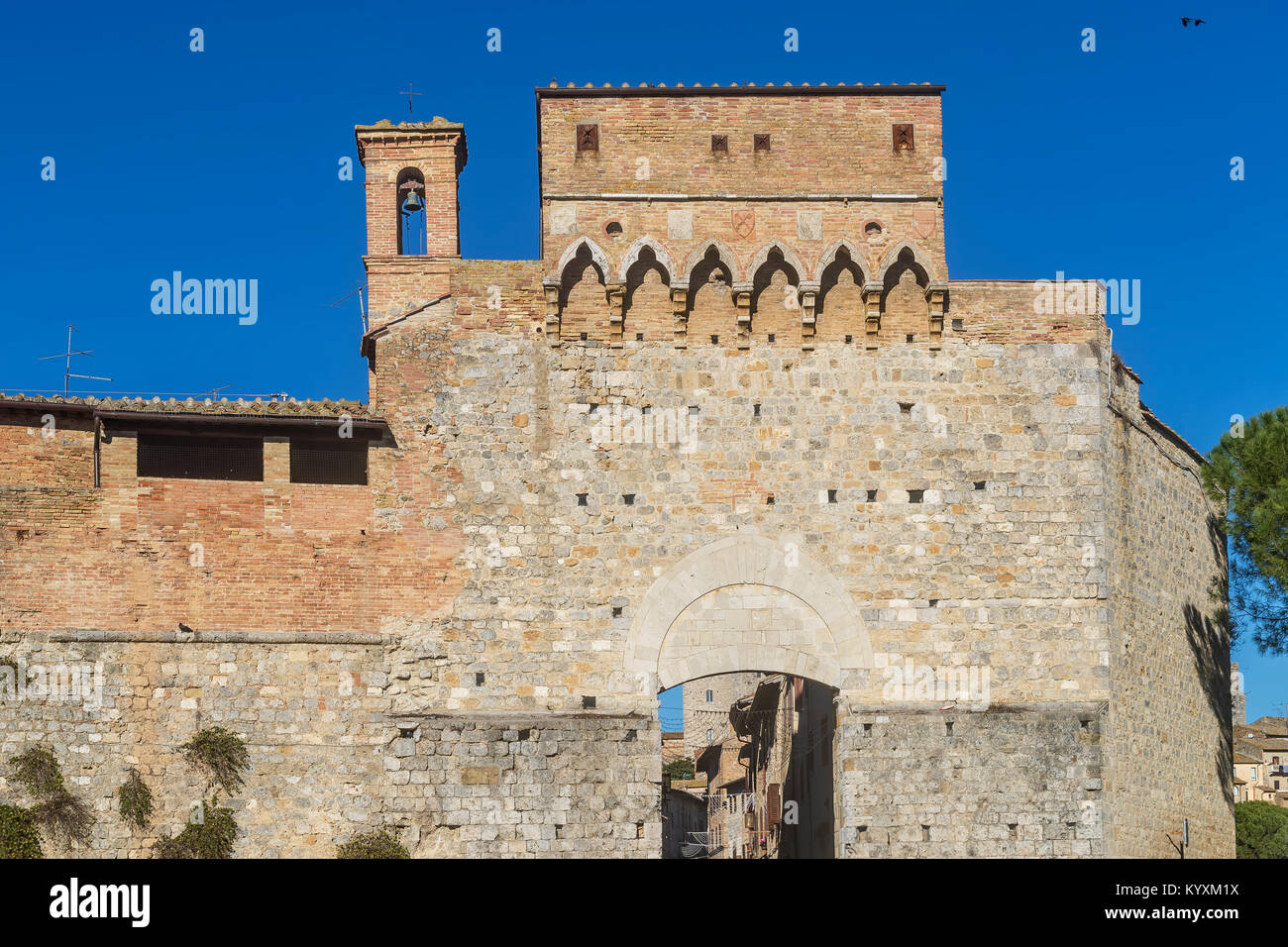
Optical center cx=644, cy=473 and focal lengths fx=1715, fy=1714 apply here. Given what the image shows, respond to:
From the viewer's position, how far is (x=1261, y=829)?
38125 mm

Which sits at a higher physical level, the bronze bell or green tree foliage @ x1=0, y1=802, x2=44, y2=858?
the bronze bell

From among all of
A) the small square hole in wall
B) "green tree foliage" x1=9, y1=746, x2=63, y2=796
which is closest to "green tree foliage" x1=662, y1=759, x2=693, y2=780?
the small square hole in wall

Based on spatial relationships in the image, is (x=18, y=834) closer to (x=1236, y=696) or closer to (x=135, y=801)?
(x=135, y=801)

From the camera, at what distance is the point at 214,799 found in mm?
21750

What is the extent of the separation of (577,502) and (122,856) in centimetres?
731

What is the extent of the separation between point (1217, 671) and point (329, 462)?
46.4 ft

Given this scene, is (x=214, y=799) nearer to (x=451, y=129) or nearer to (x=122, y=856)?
(x=122, y=856)

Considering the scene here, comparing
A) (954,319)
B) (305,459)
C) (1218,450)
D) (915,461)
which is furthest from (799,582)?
(1218,450)

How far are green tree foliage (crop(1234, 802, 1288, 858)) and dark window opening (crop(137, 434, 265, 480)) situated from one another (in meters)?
20.6

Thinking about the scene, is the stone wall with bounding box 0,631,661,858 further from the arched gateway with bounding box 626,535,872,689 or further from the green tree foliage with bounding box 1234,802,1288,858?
the green tree foliage with bounding box 1234,802,1288,858

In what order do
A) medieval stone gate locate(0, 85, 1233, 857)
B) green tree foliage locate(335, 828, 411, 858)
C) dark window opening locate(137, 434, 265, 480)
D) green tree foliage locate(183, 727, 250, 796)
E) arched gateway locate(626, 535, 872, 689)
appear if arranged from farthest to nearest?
dark window opening locate(137, 434, 265, 480), arched gateway locate(626, 535, 872, 689), medieval stone gate locate(0, 85, 1233, 857), green tree foliage locate(183, 727, 250, 796), green tree foliage locate(335, 828, 411, 858)

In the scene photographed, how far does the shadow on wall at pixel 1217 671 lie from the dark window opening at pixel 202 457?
13935 millimetres

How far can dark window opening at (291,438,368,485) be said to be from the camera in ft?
76.8

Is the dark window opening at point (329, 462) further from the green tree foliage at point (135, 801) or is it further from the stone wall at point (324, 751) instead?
the green tree foliage at point (135, 801)
